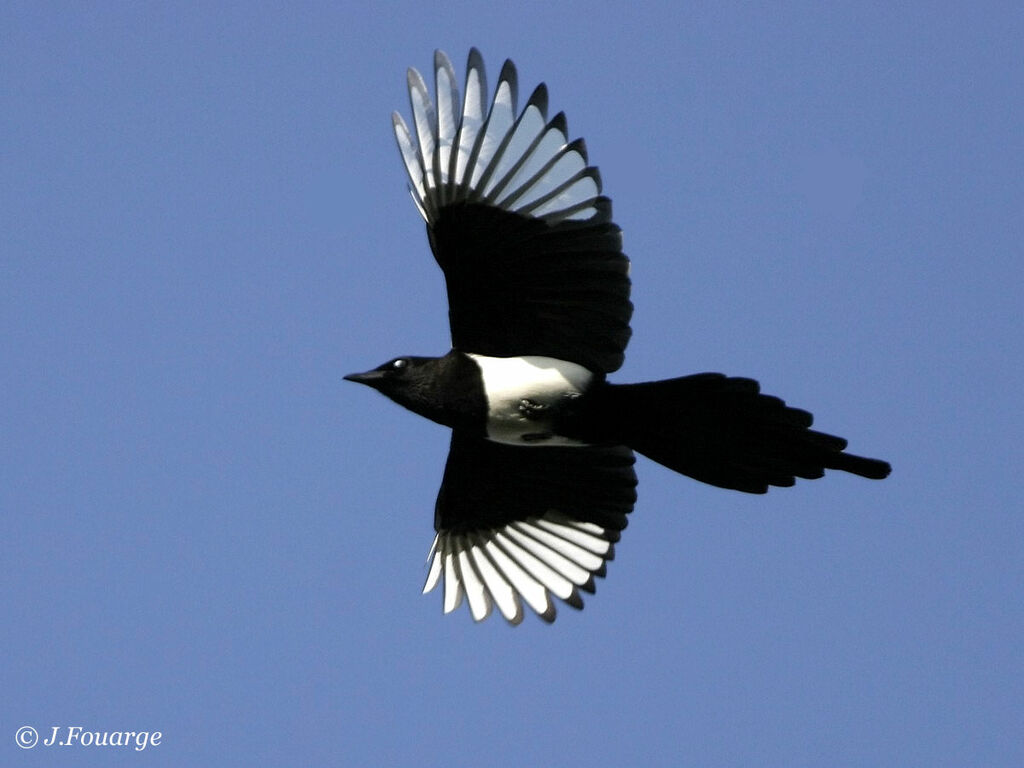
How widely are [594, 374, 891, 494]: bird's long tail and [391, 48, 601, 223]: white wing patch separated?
827 mm

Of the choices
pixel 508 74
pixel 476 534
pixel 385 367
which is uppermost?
pixel 508 74

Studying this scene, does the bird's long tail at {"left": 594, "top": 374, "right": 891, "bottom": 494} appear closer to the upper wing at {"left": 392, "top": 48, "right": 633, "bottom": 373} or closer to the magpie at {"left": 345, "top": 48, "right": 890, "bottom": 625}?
the magpie at {"left": 345, "top": 48, "right": 890, "bottom": 625}

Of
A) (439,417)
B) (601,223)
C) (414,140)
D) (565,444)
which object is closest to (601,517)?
(565,444)

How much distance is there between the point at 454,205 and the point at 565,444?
1.22 metres

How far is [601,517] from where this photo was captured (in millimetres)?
7395

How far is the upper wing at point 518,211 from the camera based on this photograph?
21.2 feet

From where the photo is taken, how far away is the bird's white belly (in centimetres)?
673

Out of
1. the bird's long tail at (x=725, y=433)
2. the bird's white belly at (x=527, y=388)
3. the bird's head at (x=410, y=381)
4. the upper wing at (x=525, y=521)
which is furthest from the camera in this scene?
the upper wing at (x=525, y=521)

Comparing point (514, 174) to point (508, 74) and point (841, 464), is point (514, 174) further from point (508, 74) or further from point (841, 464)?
point (841, 464)

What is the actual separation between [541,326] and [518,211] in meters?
0.53

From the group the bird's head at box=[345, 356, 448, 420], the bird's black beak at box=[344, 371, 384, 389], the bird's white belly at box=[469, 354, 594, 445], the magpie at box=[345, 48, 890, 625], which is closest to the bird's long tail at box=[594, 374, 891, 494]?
the magpie at box=[345, 48, 890, 625]

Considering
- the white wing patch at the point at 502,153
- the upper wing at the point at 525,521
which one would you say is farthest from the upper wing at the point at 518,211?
the upper wing at the point at 525,521

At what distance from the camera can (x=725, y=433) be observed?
6.56 meters

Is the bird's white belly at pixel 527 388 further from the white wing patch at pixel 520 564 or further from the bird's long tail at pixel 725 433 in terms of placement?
the white wing patch at pixel 520 564
